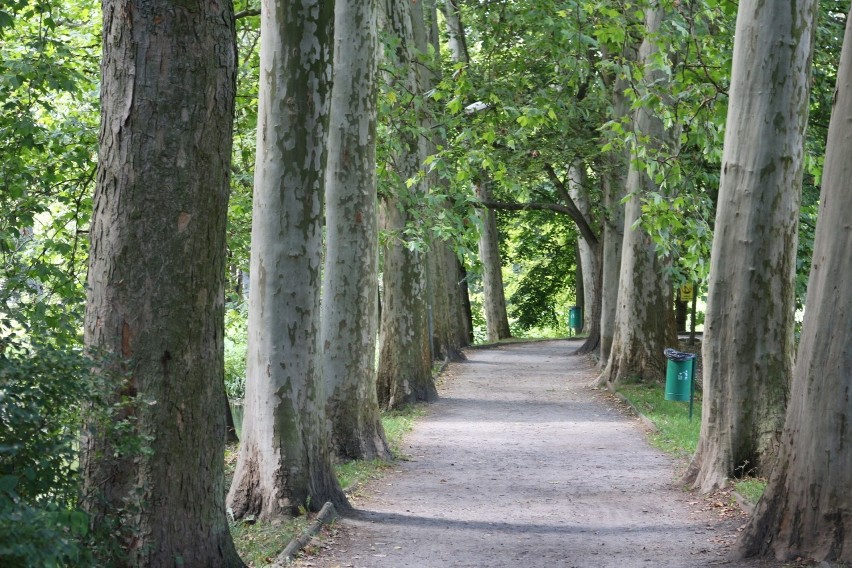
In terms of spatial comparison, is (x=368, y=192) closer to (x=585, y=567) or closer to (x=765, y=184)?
(x=765, y=184)

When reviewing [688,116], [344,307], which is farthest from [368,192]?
[688,116]

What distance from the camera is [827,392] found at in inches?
295

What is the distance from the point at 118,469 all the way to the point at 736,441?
6920 millimetres

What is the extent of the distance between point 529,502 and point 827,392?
15.1 ft

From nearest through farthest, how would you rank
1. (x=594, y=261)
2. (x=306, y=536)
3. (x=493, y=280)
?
1. (x=306, y=536)
2. (x=594, y=261)
3. (x=493, y=280)

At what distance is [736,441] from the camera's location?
1101 centimetres

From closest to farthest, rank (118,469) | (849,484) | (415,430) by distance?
1. (118,469)
2. (849,484)
3. (415,430)

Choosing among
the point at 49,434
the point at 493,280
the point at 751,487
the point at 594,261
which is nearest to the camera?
the point at 49,434

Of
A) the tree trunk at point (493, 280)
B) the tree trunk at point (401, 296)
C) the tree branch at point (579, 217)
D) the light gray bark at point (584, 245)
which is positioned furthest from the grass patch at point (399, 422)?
the tree trunk at point (493, 280)

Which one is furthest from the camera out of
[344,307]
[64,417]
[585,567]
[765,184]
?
[344,307]

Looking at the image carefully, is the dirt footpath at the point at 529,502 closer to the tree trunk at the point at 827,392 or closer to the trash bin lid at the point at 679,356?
the tree trunk at the point at 827,392

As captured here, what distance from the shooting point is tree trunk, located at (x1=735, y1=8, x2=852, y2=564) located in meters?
7.42

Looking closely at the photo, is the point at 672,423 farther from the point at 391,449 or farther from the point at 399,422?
the point at 391,449

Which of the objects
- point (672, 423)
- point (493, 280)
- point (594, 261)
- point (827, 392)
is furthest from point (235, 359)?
point (827, 392)
